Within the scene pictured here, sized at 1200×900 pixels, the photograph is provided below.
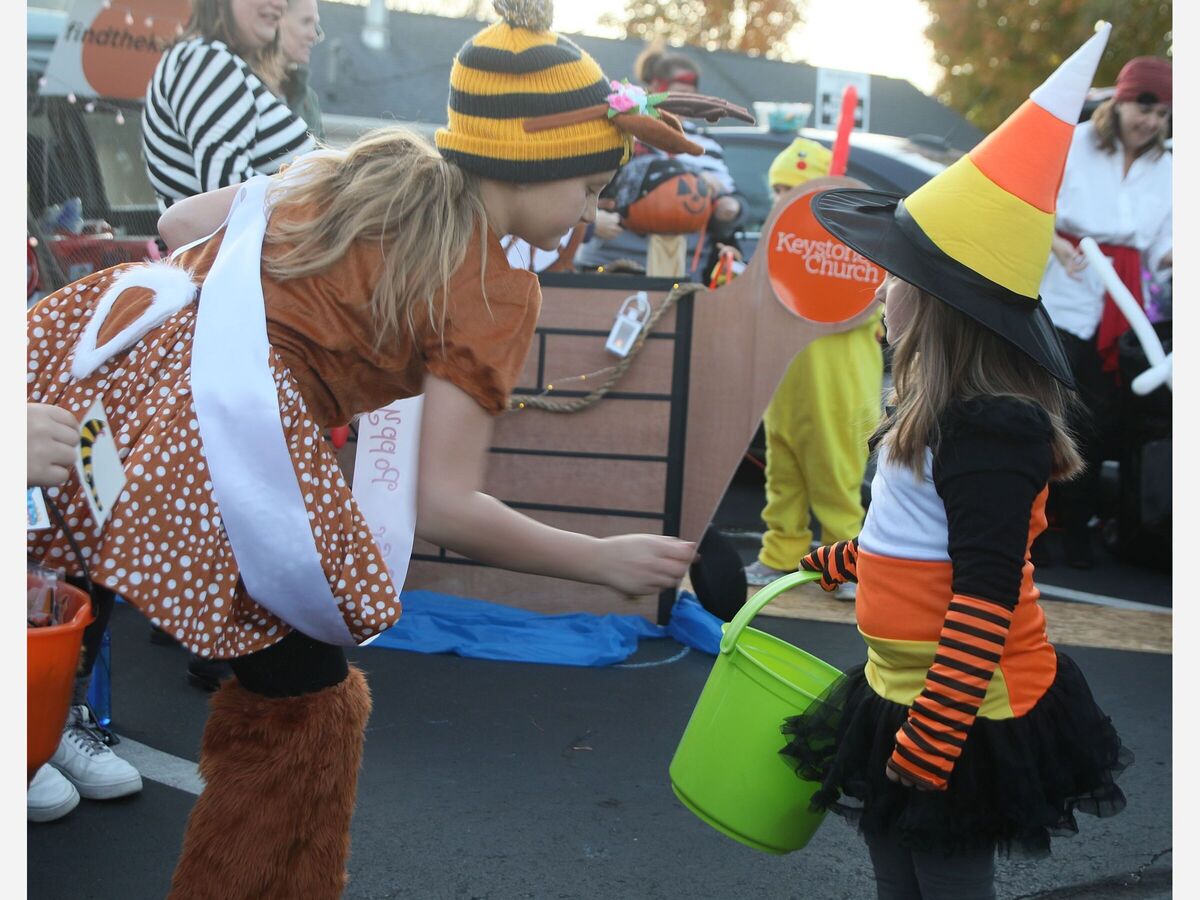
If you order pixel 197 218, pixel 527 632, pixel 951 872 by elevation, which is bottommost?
pixel 527 632

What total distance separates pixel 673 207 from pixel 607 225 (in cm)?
31

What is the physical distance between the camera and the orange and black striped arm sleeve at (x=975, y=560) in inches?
70.4

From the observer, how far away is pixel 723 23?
2788 cm

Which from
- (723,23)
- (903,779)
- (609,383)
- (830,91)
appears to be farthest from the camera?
(723,23)

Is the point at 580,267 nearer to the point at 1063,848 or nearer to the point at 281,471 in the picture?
the point at 1063,848

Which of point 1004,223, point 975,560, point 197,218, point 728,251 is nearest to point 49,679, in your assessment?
point 197,218

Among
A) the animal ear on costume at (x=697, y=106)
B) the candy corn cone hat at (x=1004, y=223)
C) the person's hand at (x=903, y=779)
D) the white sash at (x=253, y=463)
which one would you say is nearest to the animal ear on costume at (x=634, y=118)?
the animal ear on costume at (x=697, y=106)

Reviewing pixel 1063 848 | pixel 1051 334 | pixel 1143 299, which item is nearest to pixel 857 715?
pixel 1051 334

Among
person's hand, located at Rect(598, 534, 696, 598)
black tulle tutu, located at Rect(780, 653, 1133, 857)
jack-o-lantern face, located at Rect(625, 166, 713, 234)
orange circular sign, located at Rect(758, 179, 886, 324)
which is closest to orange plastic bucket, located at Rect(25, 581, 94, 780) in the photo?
person's hand, located at Rect(598, 534, 696, 598)

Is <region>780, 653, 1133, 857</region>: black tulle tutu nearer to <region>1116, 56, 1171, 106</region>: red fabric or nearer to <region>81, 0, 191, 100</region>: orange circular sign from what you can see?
<region>1116, 56, 1171, 106</region>: red fabric

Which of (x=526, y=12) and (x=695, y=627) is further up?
(x=526, y=12)

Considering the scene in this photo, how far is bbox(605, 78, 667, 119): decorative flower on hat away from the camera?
194 centimetres

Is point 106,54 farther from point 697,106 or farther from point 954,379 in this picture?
point 954,379

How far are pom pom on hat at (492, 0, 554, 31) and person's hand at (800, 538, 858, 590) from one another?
3.22ft
